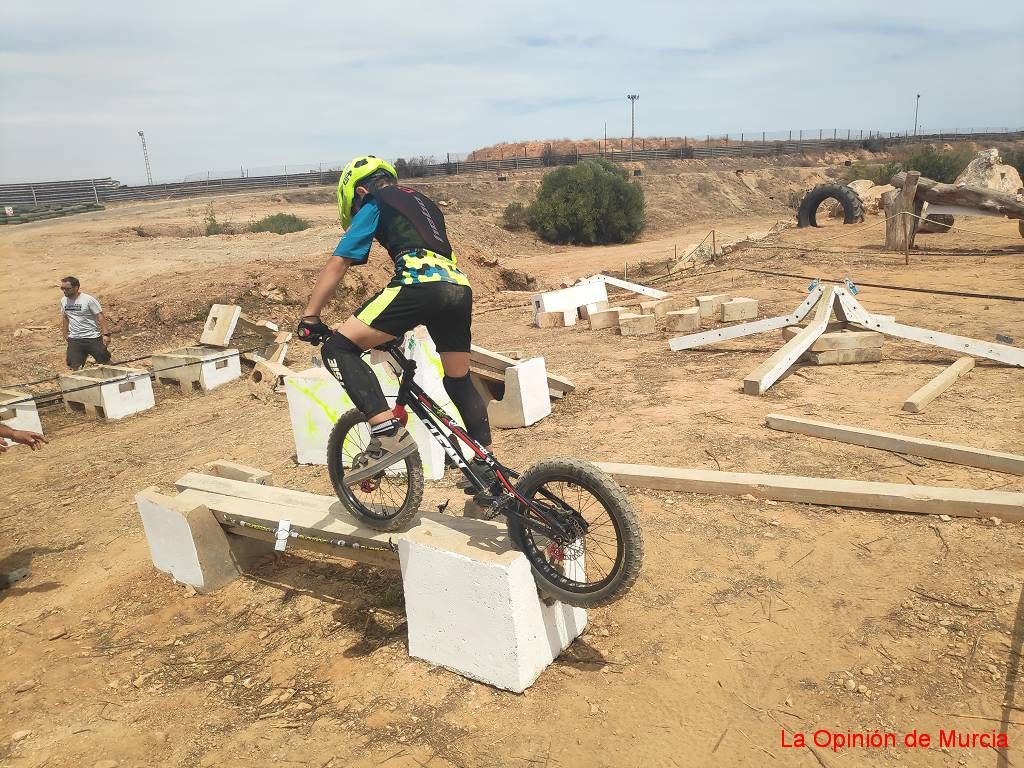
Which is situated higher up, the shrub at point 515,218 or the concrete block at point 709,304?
the shrub at point 515,218

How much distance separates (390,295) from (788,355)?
17.4ft

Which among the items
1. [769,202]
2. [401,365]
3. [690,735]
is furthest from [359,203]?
[769,202]

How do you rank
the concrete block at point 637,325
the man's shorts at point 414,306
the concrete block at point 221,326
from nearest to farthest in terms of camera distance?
the man's shorts at point 414,306 → the concrete block at point 637,325 → the concrete block at point 221,326

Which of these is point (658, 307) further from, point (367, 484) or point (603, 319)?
point (367, 484)

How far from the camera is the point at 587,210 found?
31953 mm

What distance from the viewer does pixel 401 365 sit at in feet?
12.7

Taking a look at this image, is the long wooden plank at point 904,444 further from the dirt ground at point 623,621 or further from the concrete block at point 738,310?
the concrete block at point 738,310

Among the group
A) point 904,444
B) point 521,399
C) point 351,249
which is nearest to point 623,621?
point 351,249

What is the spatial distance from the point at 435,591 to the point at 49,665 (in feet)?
7.89

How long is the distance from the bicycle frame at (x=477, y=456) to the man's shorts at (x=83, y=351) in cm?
879

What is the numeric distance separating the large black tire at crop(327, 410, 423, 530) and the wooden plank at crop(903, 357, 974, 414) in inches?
179

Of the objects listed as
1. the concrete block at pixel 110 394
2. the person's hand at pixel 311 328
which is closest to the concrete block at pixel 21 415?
the concrete block at pixel 110 394

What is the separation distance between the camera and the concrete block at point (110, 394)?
9.75m

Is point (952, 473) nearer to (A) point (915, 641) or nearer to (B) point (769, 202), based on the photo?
(A) point (915, 641)
